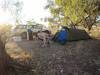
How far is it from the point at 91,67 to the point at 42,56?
307cm

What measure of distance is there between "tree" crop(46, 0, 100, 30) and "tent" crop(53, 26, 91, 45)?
471cm

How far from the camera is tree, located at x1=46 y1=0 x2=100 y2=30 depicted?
24.5 meters

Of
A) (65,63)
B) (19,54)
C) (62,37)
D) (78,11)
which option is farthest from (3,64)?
(78,11)

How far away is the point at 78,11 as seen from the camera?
25.0 m

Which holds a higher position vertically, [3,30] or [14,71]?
[3,30]

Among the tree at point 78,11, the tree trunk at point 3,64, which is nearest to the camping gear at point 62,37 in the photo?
the tree at point 78,11

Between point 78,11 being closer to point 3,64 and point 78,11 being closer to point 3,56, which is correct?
point 3,56

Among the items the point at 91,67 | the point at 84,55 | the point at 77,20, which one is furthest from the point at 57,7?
the point at 91,67

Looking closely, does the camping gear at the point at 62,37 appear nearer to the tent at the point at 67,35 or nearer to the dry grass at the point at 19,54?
the tent at the point at 67,35

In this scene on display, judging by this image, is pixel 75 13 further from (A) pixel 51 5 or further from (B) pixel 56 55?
(B) pixel 56 55

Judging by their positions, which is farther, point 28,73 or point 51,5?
point 51,5

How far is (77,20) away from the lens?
25750 millimetres

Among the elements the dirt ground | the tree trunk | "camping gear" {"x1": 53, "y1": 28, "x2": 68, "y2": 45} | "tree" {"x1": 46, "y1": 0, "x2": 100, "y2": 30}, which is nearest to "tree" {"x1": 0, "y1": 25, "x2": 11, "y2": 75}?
the tree trunk

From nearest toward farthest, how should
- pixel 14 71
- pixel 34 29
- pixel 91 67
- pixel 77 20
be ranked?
1. pixel 14 71
2. pixel 91 67
3. pixel 34 29
4. pixel 77 20
